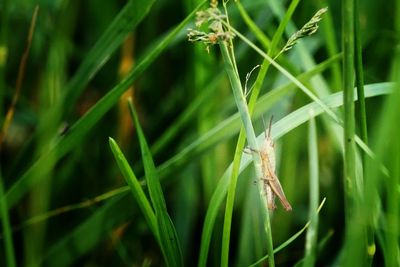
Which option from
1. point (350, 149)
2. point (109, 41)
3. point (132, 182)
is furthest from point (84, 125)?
point (350, 149)

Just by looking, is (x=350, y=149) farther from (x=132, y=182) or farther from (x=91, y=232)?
(x=91, y=232)

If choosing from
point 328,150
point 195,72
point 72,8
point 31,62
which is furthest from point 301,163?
point 31,62

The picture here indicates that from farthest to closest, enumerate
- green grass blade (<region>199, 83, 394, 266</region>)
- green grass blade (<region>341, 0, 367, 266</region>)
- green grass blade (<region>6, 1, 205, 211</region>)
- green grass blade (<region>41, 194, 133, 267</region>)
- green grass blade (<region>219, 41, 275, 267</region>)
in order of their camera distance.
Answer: green grass blade (<region>41, 194, 133, 267</region>) < green grass blade (<region>6, 1, 205, 211</region>) < green grass blade (<region>199, 83, 394, 266</region>) < green grass blade (<region>219, 41, 275, 267</region>) < green grass blade (<region>341, 0, 367, 266</region>)

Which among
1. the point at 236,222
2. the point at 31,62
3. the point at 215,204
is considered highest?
the point at 31,62

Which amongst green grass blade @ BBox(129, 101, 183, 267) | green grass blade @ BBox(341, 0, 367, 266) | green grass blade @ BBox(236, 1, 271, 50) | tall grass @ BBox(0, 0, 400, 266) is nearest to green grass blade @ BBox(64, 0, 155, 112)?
tall grass @ BBox(0, 0, 400, 266)

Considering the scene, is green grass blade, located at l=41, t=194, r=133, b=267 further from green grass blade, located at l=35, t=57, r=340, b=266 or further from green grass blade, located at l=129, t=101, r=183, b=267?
green grass blade, located at l=129, t=101, r=183, b=267

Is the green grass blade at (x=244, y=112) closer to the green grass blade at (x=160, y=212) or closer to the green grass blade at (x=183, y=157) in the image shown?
the green grass blade at (x=160, y=212)

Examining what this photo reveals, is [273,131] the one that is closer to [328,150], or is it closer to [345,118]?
[345,118]
